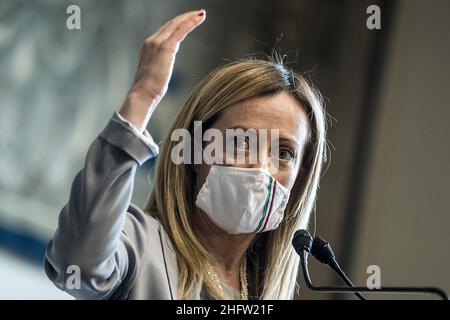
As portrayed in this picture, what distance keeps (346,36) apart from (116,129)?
1.84 m

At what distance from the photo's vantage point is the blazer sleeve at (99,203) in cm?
145

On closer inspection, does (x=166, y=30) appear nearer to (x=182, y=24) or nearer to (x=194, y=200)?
(x=182, y=24)

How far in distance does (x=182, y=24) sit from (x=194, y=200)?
0.43 m

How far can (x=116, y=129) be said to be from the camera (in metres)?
1.47

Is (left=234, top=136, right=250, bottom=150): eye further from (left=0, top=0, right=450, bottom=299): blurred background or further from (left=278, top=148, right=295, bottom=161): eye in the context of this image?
(left=0, top=0, right=450, bottom=299): blurred background

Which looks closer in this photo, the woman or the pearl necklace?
the woman

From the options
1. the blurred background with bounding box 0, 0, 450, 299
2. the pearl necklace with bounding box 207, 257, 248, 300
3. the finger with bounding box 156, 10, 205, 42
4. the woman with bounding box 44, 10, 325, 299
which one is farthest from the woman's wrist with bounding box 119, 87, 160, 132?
the blurred background with bounding box 0, 0, 450, 299

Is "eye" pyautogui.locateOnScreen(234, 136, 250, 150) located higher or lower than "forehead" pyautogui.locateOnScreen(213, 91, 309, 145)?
lower

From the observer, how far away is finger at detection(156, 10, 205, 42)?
64.2 inches

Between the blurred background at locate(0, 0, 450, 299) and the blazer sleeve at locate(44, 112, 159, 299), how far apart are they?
0.76 meters

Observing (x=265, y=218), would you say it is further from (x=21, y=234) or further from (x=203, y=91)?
(x=21, y=234)

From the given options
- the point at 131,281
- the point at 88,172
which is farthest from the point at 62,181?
the point at 88,172

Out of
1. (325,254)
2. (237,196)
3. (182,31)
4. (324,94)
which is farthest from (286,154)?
(324,94)

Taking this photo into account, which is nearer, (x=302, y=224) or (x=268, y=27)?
(x=302, y=224)
